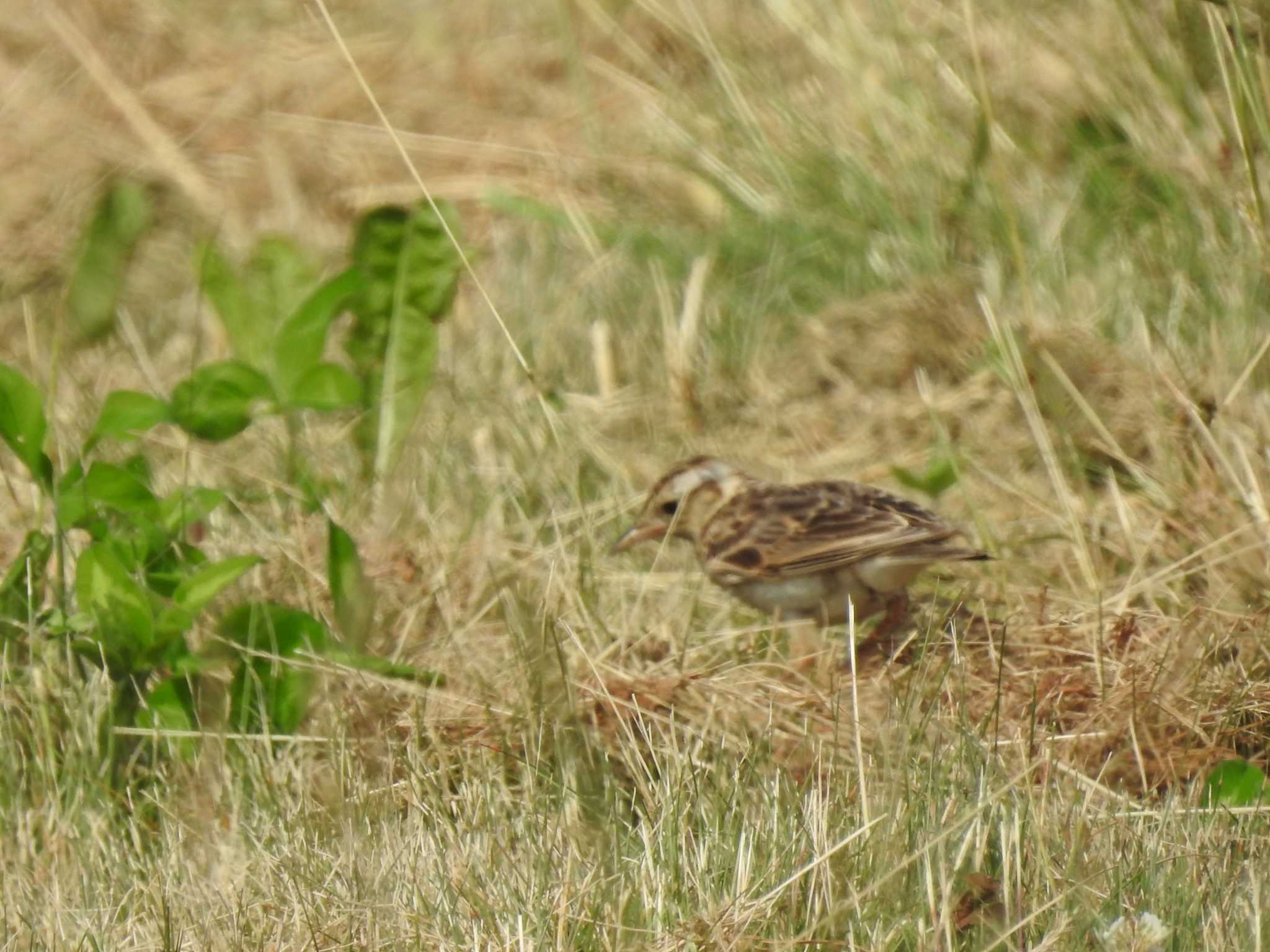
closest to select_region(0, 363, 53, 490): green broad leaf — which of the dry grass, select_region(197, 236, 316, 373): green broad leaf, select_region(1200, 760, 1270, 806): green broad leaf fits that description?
the dry grass

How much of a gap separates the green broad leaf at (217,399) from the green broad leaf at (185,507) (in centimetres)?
39

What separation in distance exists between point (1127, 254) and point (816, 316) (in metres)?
1.01

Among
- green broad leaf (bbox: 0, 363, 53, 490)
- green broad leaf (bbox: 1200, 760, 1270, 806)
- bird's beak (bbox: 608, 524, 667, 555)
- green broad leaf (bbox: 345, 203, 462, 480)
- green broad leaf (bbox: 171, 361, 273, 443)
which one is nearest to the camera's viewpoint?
green broad leaf (bbox: 1200, 760, 1270, 806)

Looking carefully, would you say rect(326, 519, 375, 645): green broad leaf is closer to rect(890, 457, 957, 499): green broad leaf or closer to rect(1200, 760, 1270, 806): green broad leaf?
rect(890, 457, 957, 499): green broad leaf

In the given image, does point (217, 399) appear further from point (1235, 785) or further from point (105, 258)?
point (1235, 785)

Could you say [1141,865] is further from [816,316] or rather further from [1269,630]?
[816,316]

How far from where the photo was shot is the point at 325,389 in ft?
16.5

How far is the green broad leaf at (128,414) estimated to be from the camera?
14.6ft

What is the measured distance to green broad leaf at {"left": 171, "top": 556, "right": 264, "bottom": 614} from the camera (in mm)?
4012

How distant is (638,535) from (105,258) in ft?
7.43

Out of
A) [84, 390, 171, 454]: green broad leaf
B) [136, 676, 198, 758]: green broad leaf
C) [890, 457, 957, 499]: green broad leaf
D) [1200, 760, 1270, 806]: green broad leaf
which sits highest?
[84, 390, 171, 454]: green broad leaf

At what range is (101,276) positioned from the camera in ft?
20.6

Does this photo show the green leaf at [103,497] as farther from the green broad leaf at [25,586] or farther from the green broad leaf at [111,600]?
the green broad leaf at [111,600]

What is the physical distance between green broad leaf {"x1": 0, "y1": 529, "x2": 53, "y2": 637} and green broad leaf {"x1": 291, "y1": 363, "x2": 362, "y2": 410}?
3.03ft
